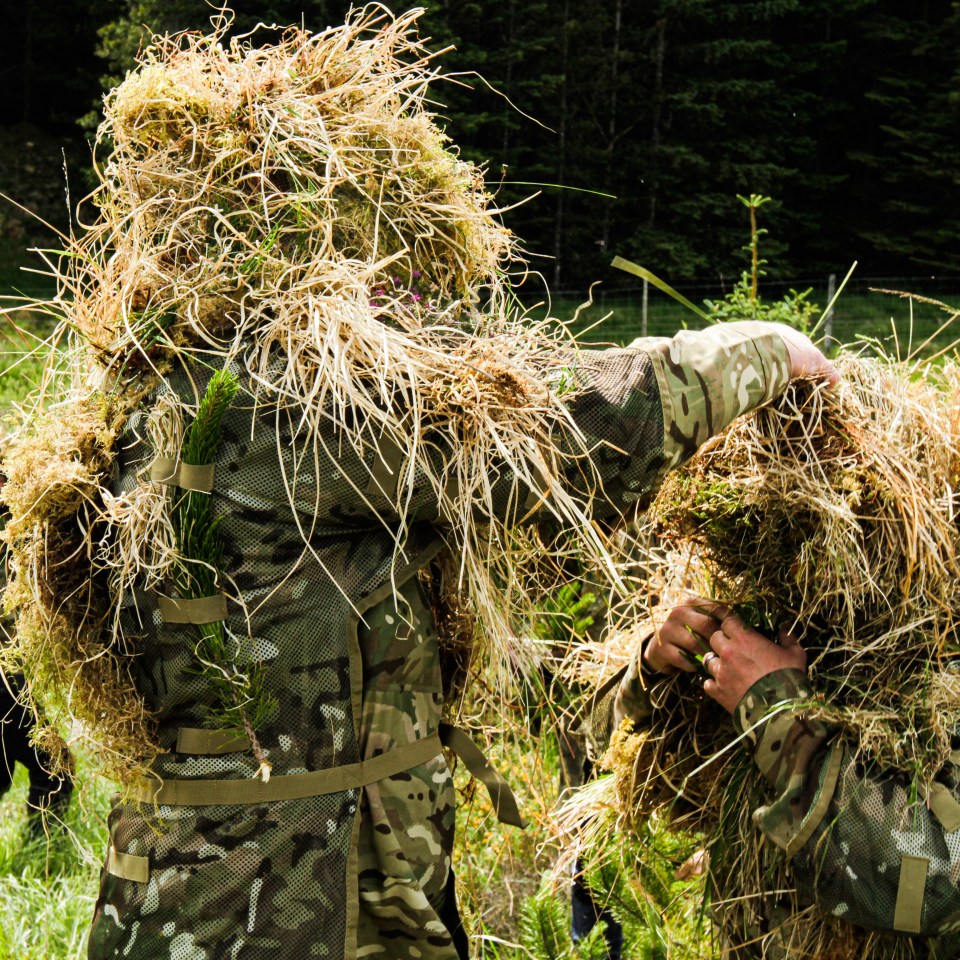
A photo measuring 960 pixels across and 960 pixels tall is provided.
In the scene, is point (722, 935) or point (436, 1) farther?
point (436, 1)

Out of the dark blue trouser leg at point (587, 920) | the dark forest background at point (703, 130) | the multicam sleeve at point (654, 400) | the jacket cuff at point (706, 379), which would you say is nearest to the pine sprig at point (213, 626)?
the multicam sleeve at point (654, 400)

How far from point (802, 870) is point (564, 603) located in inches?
88.4

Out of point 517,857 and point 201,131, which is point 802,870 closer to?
point 201,131

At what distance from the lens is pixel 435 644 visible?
80.4 inches

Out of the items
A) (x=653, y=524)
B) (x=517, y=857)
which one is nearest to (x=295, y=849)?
(x=653, y=524)

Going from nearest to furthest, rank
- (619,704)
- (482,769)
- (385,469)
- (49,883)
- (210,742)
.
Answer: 1. (385,469)
2. (210,742)
3. (482,769)
4. (619,704)
5. (49,883)

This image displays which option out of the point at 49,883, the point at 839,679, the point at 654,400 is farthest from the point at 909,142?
the point at 654,400

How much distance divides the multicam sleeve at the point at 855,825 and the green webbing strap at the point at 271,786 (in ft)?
2.28

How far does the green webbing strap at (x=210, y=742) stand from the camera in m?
1.86

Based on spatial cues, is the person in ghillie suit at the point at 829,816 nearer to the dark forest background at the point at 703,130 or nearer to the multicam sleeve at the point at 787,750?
the multicam sleeve at the point at 787,750

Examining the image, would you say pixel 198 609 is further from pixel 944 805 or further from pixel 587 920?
pixel 587 920

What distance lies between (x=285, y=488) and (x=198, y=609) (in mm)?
269

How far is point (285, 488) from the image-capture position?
1800 mm

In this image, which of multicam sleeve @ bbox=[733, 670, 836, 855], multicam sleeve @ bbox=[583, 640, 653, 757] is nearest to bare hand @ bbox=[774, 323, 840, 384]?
multicam sleeve @ bbox=[733, 670, 836, 855]
